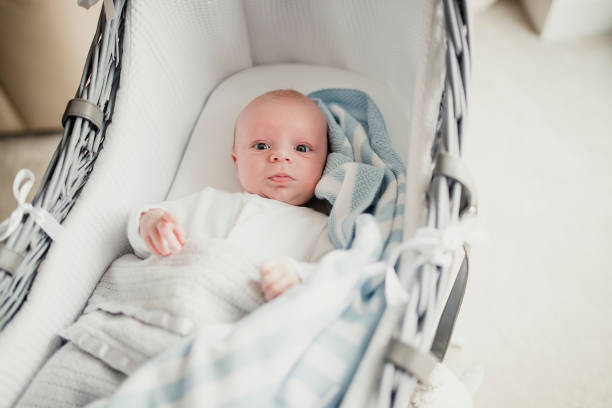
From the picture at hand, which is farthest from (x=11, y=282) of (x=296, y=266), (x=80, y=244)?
(x=296, y=266)

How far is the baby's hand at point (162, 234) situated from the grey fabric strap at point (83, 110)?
195mm

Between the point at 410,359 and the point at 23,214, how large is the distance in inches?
23.7

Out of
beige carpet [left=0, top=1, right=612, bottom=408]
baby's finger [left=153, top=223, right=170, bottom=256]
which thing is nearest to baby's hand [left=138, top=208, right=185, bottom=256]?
baby's finger [left=153, top=223, right=170, bottom=256]

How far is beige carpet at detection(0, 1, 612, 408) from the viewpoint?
3.87ft

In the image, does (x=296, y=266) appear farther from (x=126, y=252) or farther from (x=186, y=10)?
(x=186, y=10)

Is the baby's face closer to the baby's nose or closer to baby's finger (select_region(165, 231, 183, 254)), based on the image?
the baby's nose

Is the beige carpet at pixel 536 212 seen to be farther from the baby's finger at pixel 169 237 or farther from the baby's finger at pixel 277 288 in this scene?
the baby's finger at pixel 169 237

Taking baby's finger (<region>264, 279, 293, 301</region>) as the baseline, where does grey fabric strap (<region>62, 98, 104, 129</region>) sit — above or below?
above

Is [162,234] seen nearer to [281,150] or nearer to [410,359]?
[281,150]

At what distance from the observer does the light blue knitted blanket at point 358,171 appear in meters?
0.88

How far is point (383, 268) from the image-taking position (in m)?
0.70

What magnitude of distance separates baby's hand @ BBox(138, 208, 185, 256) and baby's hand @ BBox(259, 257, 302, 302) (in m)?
0.18

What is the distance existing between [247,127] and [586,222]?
99 centimetres

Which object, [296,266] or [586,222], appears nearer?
[296,266]
